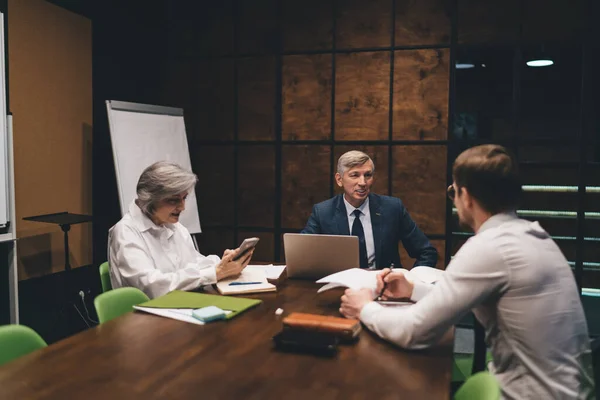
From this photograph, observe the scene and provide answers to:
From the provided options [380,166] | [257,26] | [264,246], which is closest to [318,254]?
[380,166]

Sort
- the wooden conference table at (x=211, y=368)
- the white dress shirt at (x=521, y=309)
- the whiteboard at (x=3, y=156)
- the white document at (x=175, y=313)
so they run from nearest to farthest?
the wooden conference table at (x=211, y=368) → the white dress shirt at (x=521, y=309) → the white document at (x=175, y=313) → the whiteboard at (x=3, y=156)

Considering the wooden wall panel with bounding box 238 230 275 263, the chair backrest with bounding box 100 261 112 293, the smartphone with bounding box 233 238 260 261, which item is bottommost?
the wooden wall panel with bounding box 238 230 275 263

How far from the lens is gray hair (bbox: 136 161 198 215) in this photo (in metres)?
2.62

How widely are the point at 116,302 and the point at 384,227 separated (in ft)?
5.78

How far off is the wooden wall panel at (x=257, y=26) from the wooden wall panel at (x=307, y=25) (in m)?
0.12

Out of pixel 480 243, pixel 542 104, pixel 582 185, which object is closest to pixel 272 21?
pixel 582 185

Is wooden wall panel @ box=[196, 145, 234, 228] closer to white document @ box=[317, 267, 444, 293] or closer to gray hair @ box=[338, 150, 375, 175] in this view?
gray hair @ box=[338, 150, 375, 175]

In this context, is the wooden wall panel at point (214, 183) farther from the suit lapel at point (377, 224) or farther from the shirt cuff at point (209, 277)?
the shirt cuff at point (209, 277)

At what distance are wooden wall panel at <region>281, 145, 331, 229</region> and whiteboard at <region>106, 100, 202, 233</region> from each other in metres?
0.85

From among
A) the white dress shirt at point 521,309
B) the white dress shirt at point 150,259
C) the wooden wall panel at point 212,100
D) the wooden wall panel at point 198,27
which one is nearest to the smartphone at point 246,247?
the white dress shirt at point 150,259

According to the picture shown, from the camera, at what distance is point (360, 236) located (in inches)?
135

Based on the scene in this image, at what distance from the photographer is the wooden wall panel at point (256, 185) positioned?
5203 mm

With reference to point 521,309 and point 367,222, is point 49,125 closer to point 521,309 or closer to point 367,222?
point 367,222

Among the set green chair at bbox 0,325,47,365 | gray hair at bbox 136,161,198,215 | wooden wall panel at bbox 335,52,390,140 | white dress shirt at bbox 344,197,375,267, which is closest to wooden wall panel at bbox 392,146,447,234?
wooden wall panel at bbox 335,52,390,140
